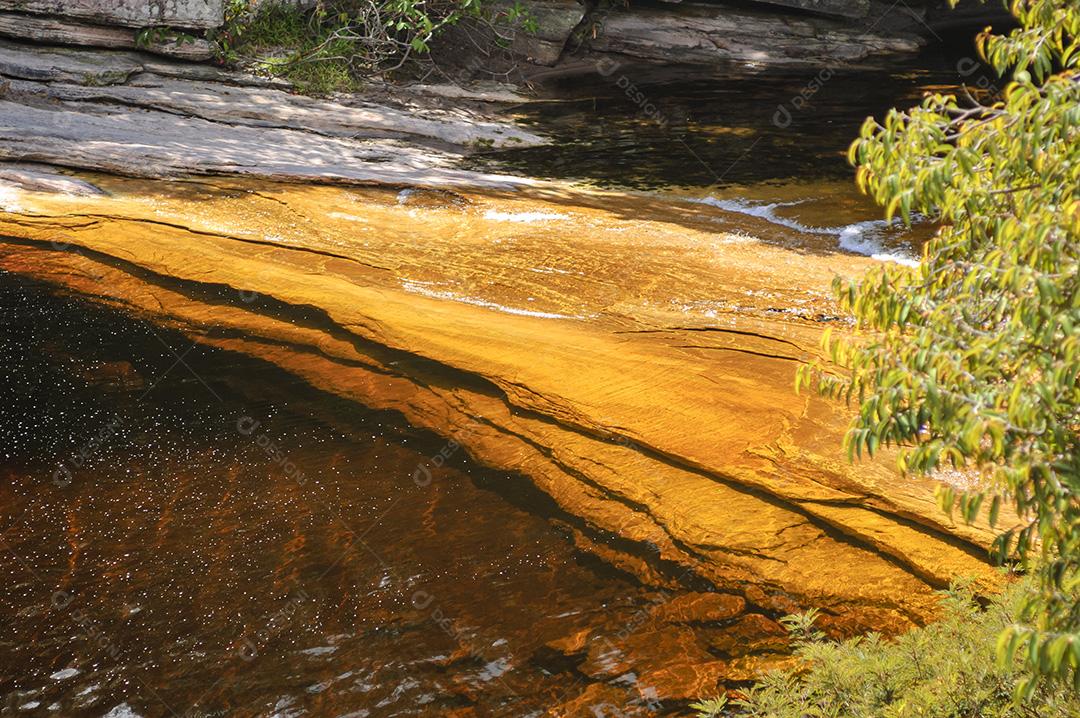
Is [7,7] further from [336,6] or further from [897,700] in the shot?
[897,700]

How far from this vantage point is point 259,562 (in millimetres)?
4070

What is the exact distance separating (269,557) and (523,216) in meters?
4.67

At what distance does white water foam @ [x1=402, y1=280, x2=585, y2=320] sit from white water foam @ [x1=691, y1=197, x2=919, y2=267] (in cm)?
287

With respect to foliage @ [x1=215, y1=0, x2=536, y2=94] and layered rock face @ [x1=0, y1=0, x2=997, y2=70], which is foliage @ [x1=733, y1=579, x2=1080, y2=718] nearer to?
foliage @ [x1=215, y1=0, x2=536, y2=94]

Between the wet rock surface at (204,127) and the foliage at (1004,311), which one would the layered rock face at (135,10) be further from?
the foliage at (1004,311)

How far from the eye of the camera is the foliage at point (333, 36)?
1220 centimetres

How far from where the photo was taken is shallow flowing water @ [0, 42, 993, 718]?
3.46 meters

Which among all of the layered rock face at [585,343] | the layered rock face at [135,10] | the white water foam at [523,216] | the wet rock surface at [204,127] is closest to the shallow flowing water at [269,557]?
the layered rock face at [585,343]

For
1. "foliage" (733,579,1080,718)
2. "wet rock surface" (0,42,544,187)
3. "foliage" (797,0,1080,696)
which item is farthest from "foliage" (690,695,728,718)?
"wet rock surface" (0,42,544,187)

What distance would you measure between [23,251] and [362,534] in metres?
4.51

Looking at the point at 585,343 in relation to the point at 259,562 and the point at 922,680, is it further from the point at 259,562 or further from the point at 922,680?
the point at 922,680

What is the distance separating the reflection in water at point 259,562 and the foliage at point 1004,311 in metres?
1.86

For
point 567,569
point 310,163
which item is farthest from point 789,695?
point 310,163

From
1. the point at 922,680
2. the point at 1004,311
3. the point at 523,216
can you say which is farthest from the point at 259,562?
the point at 523,216
